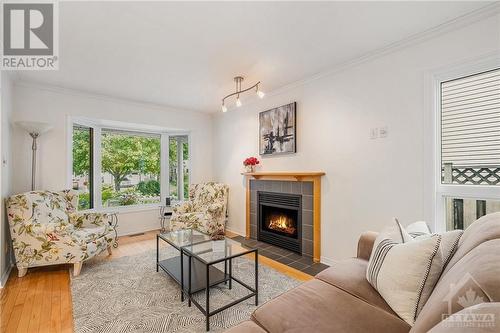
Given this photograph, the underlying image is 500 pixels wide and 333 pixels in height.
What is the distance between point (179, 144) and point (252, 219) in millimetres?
2349

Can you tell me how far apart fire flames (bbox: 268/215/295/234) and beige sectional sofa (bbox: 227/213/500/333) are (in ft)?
5.97

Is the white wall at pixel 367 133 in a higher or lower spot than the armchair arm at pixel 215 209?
higher

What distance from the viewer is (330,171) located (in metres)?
3.01

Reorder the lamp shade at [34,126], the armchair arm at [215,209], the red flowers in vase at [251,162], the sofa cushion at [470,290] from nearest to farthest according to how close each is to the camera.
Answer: the sofa cushion at [470,290] < the lamp shade at [34,126] < the armchair arm at [215,209] < the red flowers in vase at [251,162]

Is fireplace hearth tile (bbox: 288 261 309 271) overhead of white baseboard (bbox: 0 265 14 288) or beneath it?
beneath

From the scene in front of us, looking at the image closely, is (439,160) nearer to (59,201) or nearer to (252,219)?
(252,219)

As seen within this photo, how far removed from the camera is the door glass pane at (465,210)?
1.96 m

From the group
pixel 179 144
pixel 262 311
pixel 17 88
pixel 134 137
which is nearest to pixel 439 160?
pixel 262 311

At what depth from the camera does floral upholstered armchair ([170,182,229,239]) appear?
12.2 ft

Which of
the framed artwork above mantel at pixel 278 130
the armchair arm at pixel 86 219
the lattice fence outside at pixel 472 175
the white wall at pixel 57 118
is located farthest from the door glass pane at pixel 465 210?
the white wall at pixel 57 118

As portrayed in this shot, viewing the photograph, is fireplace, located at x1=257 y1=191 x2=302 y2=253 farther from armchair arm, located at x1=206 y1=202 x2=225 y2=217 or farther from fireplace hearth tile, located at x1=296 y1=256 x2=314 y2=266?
armchair arm, located at x1=206 y1=202 x2=225 y2=217

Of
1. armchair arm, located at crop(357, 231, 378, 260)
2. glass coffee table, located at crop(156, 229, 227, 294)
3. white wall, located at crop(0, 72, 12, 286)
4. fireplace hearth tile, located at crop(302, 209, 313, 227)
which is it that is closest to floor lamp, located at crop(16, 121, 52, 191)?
white wall, located at crop(0, 72, 12, 286)
